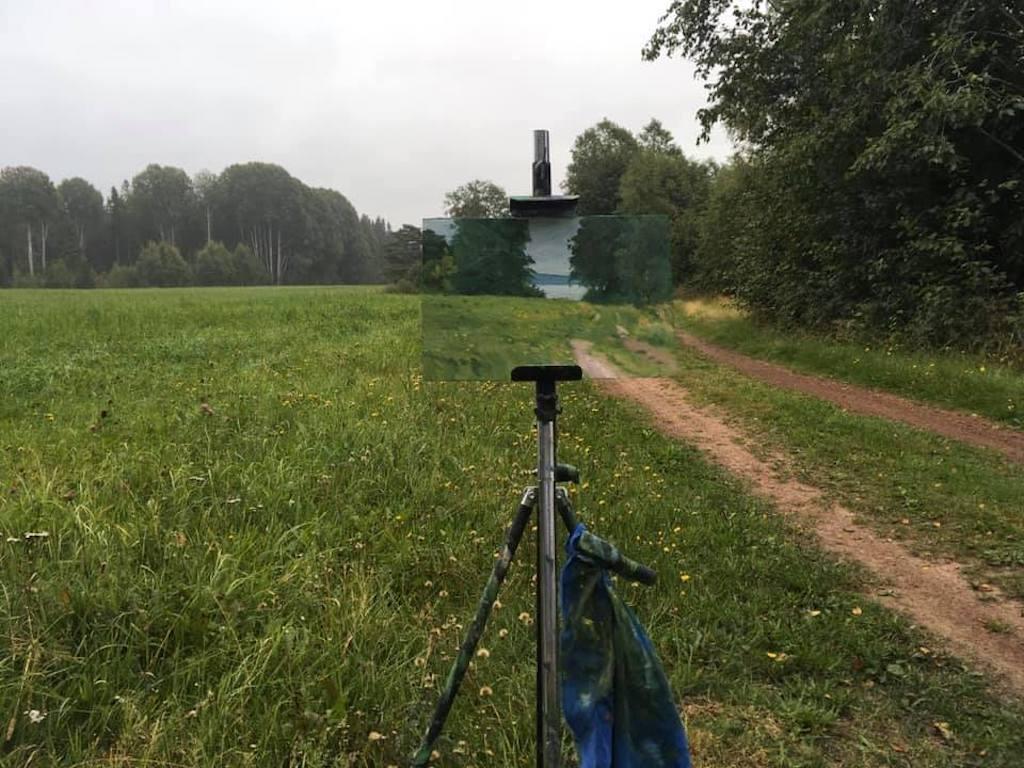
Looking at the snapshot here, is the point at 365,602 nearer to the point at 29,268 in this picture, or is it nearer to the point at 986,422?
the point at 986,422

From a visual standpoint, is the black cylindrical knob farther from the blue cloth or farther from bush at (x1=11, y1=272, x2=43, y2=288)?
bush at (x1=11, y1=272, x2=43, y2=288)

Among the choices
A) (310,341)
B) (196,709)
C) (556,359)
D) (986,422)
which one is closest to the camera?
(556,359)

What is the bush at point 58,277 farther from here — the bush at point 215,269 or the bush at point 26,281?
the bush at point 215,269

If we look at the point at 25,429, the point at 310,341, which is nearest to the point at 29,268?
the point at 310,341

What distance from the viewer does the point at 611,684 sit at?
192 centimetres

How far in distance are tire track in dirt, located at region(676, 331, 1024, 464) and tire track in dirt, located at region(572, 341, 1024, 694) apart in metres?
1.54

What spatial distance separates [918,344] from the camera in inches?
453

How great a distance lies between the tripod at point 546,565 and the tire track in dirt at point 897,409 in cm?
479

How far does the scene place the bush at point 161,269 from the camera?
81.1 metres

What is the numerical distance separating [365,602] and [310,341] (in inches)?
434

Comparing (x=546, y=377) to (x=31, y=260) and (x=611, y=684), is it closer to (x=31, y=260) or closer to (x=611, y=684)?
(x=611, y=684)

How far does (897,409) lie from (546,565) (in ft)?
27.7

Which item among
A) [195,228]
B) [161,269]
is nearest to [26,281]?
[161,269]

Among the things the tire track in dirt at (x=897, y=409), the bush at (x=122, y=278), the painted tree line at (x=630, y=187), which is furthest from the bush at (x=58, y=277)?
the tire track in dirt at (x=897, y=409)
